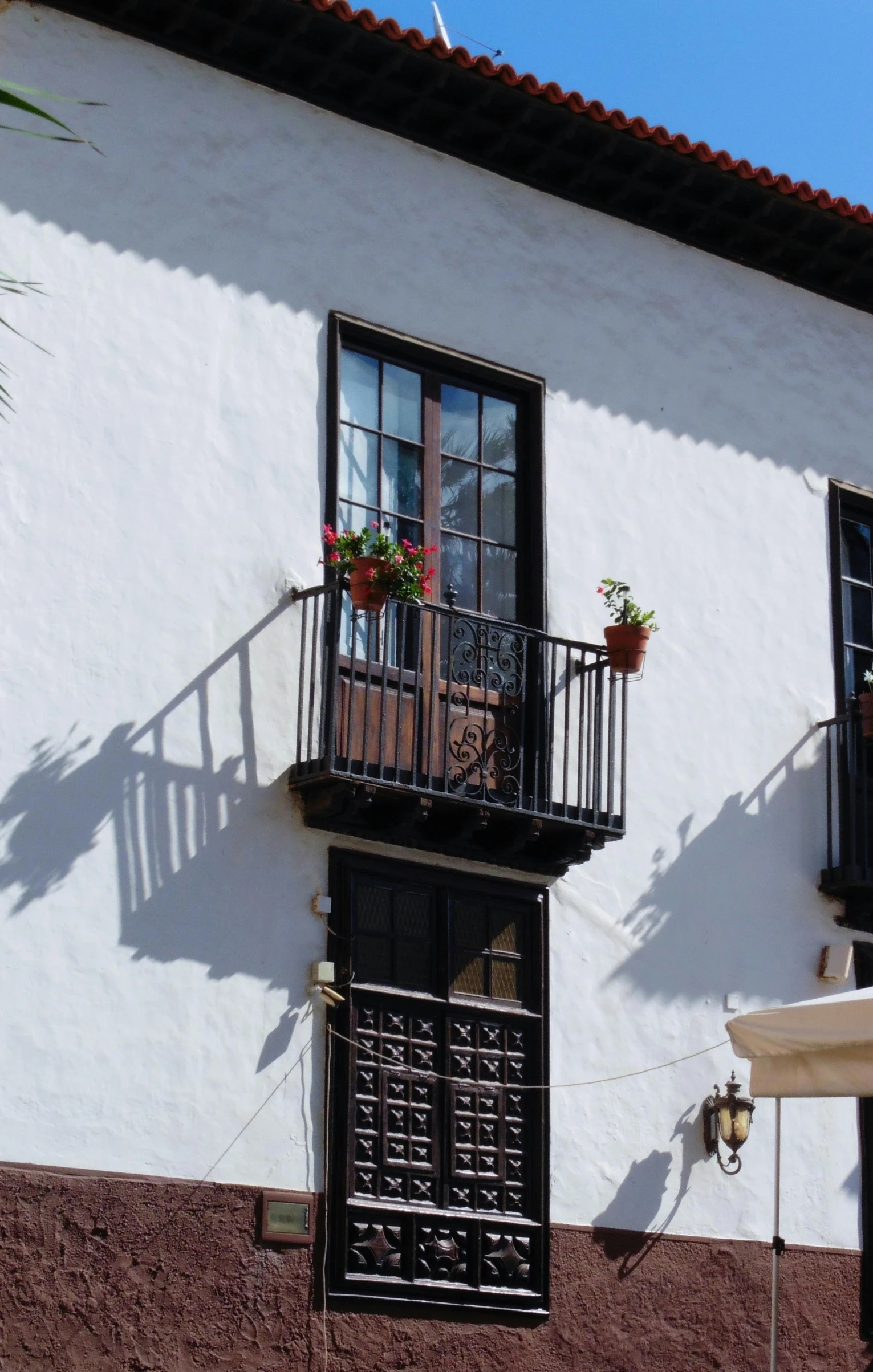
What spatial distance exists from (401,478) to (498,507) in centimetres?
68

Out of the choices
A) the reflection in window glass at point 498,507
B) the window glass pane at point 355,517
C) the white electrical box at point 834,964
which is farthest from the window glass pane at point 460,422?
the white electrical box at point 834,964

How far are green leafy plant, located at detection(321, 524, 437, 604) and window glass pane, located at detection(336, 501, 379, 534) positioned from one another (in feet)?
1.33

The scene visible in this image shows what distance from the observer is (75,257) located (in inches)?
384

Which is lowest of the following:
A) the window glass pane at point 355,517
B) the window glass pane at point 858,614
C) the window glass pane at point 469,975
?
the window glass pane at point 469,975

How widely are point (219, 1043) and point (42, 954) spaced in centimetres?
97

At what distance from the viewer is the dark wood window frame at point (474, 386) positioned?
416 inches

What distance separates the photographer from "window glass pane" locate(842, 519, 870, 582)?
1271cm

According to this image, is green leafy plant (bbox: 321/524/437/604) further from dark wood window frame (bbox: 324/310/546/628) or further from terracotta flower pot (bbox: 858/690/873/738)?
terracotta flower pot (bbox: 858/690/873/738)

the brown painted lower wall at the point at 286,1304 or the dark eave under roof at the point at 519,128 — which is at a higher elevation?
the dark eave under roof at the point at 519,128

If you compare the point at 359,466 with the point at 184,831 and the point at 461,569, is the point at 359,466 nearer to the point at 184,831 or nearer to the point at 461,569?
the point at 461,569

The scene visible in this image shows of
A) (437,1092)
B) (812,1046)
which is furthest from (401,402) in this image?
(812,1046)

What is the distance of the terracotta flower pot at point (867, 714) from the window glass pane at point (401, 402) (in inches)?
123

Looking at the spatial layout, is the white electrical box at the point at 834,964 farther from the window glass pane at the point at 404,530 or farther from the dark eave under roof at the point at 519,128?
the dark eave under roof at the point at 519,128

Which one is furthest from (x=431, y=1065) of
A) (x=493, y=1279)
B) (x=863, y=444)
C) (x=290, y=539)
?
(x=863, y=444)
